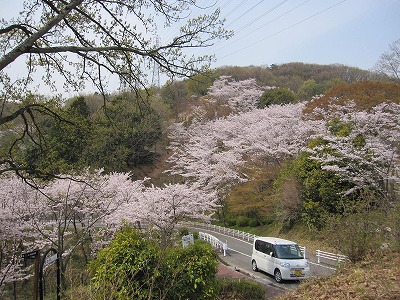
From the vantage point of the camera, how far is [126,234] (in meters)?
6.81

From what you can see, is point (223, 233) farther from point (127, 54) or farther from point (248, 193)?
point (127, 54)

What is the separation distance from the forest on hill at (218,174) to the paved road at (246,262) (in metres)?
2.10

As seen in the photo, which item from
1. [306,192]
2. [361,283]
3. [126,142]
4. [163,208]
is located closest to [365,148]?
[306,192]

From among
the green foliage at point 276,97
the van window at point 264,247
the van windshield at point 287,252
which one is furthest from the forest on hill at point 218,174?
the green foliage at point 276,97

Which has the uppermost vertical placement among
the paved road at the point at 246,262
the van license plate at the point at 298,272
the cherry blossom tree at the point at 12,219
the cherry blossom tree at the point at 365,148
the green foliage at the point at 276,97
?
the green foliage at the point at 276,97

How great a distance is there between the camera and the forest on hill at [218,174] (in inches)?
304

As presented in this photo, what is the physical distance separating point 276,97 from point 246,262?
74.3ft

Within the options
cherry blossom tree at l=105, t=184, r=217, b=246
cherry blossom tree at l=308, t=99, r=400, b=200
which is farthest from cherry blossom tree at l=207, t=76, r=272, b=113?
cherry blossom tree at l=105, t=184, r=217, b=246

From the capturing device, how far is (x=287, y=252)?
1310cm

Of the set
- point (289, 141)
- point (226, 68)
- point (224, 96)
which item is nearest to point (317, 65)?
point (226, 68)

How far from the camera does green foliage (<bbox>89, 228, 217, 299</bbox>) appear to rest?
6238 mm

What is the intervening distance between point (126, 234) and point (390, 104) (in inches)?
614

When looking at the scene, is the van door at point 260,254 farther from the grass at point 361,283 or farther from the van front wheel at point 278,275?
the grass at point 361,283

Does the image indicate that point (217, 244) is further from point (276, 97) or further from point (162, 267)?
point (276, 97)
